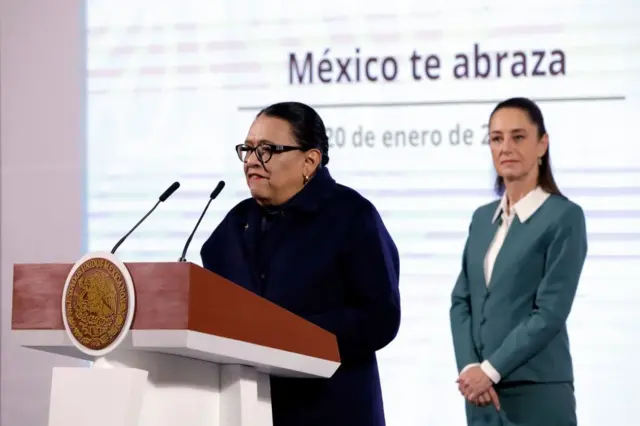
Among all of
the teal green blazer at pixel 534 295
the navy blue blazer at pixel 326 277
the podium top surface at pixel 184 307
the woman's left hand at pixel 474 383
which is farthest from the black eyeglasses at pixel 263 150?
the woman's left hand at pixel 474 383

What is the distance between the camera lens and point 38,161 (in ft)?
14.1

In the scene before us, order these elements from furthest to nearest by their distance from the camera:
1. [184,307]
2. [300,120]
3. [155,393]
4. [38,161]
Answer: [38,161]
[300,120]
[155,393]
[184,307]

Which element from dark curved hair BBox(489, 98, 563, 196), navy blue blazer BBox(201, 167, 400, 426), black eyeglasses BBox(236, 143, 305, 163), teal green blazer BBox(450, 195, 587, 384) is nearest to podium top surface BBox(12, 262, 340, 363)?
navy blue blazer BBox(201, 167, 400, 426)

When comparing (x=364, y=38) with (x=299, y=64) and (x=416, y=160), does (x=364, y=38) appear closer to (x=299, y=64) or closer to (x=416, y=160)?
(x=299, y=64)

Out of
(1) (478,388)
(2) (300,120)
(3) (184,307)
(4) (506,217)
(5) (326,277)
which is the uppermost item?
(2) (300,120)

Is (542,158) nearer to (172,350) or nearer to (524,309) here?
(524,309)

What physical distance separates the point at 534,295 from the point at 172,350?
1707 millimetres

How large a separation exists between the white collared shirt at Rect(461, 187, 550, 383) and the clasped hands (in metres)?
0.02

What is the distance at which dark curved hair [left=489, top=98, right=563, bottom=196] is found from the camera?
3229 millimetres

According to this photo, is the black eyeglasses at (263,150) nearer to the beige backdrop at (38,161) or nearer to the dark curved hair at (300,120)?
the dark curved hair at (300,120)

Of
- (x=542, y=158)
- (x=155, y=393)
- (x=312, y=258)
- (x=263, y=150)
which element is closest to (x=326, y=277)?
(x=312, y=258)

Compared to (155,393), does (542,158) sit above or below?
above

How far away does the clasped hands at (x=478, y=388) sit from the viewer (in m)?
3.08

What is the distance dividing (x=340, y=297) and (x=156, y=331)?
0.83m
